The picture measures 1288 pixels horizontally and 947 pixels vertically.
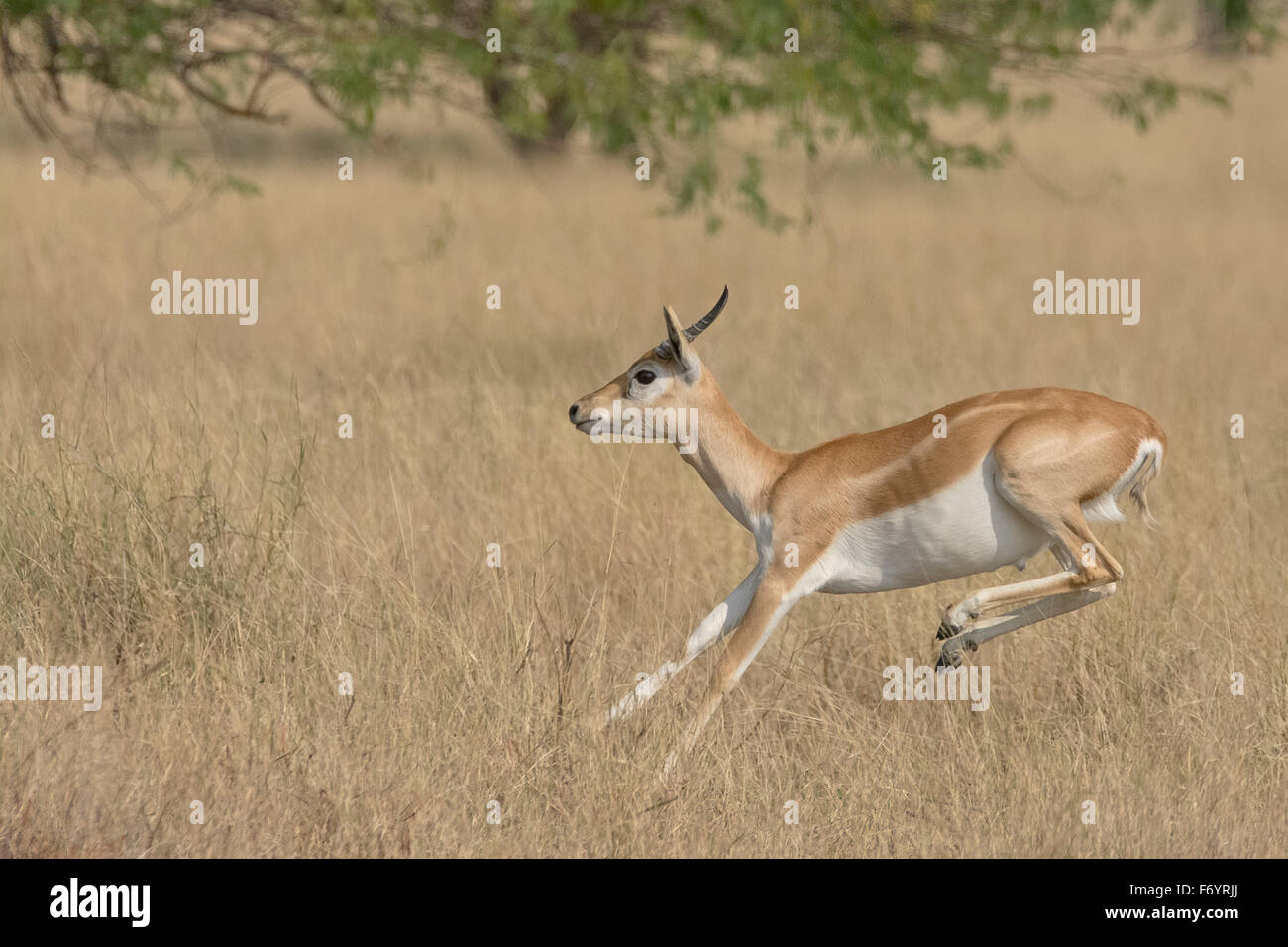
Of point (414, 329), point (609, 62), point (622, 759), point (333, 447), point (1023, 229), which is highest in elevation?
point (1023, 229)

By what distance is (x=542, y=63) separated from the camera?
871 centimetres

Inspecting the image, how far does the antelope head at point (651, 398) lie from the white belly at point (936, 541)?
2.08 ft

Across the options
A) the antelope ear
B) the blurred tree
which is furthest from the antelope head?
the blurred tree

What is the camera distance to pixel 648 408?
4.88m

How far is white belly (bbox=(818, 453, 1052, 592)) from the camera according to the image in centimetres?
460

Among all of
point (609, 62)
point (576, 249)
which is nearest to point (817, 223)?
point (576, 249)

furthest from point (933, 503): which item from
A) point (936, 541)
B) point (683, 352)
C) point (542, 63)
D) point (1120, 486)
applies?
point (542, 63)

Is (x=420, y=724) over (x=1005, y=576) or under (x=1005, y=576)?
under

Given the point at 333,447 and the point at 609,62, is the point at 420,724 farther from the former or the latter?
the point at 609,62

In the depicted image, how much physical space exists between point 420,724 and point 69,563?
5.30ft

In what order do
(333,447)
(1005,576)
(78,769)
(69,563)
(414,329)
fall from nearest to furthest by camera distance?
1. (78,769)
2. (69,563)
3. (1005,576)
4. (333,447)
5. (414,329)

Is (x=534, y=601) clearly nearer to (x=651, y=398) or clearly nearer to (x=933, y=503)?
(x=651, y=398)

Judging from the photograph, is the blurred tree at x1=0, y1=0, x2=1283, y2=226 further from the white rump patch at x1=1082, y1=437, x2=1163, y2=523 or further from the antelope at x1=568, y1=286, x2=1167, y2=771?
the white rump patch at x1=1082, y1=437, x2=1163, y2=523

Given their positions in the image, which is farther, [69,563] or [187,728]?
[69,563]
